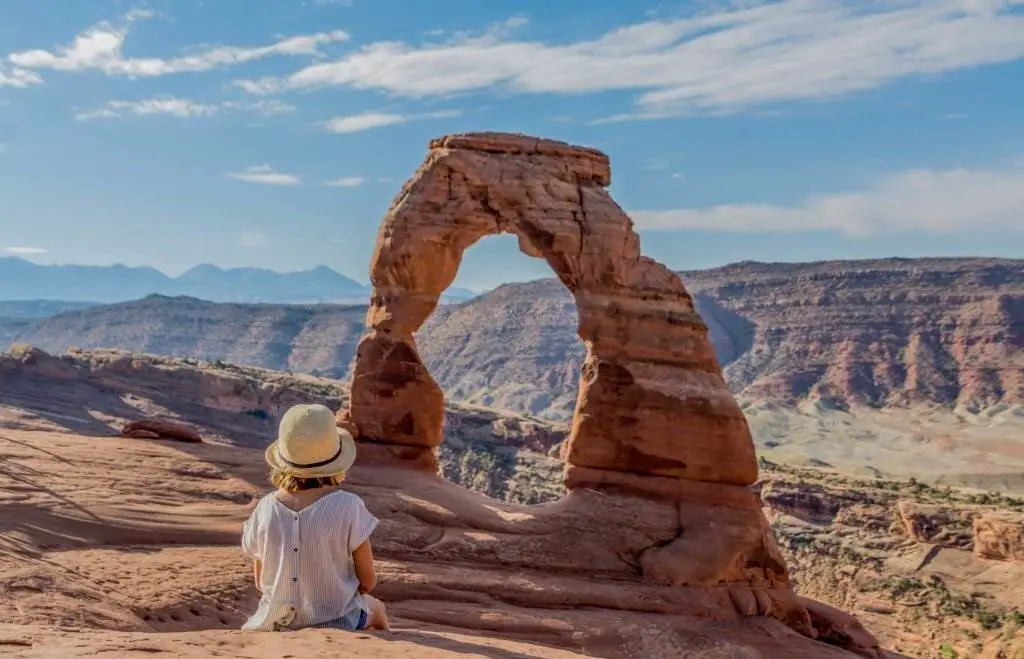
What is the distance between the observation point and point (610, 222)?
1852 centimetres

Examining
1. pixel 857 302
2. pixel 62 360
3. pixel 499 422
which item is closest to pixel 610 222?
pixel 499 422

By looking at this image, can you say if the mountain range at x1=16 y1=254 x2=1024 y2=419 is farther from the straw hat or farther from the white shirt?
the straw hat

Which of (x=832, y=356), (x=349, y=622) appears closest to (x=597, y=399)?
(x=349, y=622)

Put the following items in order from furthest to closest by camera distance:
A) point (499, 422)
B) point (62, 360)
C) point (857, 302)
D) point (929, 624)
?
point (857, 302) < point (499, 422) < point (62, 360) < point (929, 624)

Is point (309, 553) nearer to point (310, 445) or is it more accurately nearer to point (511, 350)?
point (310, 445)

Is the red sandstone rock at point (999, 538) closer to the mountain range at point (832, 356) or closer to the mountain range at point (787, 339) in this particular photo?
the mountain range at point (832, 356)

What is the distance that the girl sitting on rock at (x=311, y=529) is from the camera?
6.32 metres

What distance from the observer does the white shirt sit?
20.8ft

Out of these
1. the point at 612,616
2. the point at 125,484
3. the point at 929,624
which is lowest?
the point at 929,624

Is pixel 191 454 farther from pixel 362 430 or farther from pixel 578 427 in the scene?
pixel 578 427

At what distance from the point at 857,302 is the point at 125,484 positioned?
96100 mm

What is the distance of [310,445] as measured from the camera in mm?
6277

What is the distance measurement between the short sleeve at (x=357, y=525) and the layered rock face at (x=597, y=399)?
968 centimetres

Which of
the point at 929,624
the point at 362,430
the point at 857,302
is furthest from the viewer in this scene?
the point at 857,302
